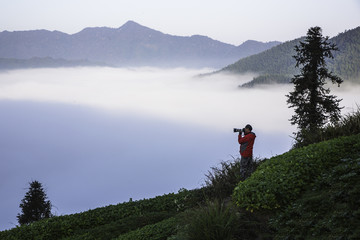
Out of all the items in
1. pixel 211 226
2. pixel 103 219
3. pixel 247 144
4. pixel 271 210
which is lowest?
pixel 271 210

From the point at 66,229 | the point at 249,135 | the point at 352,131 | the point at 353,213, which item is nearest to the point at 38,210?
the point at 66,229

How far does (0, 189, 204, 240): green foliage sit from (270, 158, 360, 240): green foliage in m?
4.08

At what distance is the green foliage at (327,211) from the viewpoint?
5.18m

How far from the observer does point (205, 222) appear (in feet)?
19.0

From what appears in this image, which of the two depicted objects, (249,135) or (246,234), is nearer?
(246,234)

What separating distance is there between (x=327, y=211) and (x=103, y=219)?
26.4 feet

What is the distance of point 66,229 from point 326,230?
8.48 m

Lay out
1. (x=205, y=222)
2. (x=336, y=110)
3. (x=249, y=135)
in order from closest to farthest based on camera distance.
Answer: (x=205, y=222) → (x=249, y=135) → (x=336, y=110)

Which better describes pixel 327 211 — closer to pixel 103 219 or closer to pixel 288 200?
pixel 288 200

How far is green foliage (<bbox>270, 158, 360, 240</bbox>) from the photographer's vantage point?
5180 millimetres

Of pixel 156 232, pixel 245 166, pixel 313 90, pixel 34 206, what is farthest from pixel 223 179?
pixel 34 206

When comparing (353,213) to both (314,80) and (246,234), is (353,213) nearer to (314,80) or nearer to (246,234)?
(246,234)

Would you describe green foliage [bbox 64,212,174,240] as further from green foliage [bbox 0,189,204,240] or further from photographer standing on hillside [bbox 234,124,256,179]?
photographer standing on hillside [bbox 234,124,256,179]

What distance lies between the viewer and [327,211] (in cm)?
585
